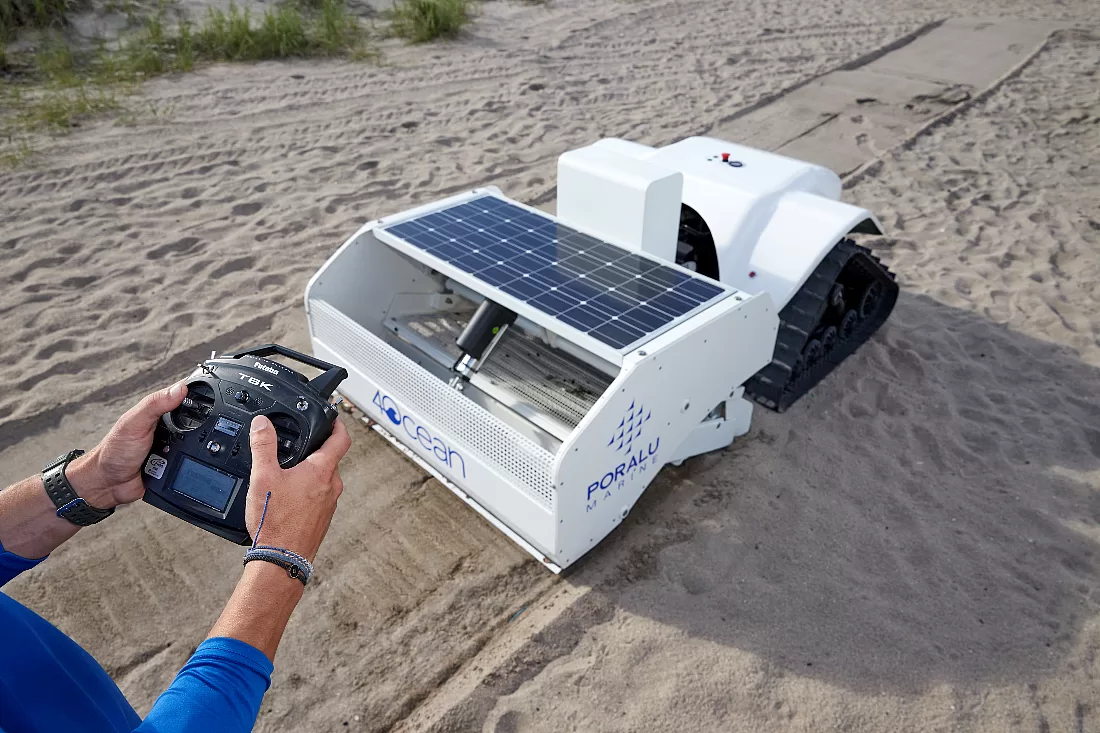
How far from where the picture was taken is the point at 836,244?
166 inches

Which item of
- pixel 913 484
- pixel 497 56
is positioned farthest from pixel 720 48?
pixel 913 484

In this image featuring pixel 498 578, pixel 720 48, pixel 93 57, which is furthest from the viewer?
pixel 720 48

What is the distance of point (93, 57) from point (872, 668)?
1020cm

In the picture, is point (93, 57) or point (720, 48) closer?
point (93, 57)

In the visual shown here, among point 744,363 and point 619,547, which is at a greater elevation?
A: point 744,363

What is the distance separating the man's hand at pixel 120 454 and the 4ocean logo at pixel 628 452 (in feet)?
5.22

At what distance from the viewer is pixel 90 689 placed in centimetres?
157

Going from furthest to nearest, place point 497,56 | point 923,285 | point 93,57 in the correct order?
point 497,56
point 93,57
point 923,285

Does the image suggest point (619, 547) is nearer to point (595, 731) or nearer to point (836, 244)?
point (595, 731)

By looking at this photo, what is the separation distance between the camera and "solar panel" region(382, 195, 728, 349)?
322 cm

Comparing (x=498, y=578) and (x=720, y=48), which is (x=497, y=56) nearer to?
(x=720, y=48)

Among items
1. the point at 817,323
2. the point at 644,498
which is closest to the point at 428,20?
the point at 817,323

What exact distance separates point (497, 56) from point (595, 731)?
9.12 metres

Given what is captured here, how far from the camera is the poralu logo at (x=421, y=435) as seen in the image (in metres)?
3.41
